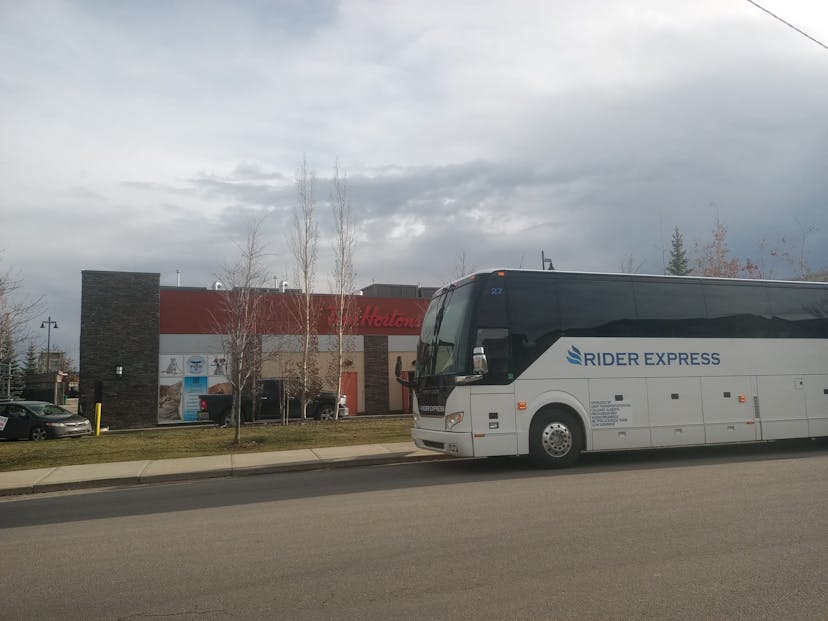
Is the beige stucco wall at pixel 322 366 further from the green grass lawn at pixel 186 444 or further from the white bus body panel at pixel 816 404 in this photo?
the white bus body panel at pixel 816 404

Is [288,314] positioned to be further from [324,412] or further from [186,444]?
[186,444]

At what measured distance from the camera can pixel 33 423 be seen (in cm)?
2244

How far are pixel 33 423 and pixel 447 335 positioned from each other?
54.5 ft

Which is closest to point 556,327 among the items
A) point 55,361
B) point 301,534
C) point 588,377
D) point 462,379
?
point 588,377

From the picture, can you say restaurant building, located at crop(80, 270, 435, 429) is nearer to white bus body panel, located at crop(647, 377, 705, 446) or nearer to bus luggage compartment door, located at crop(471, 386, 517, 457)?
white bus body panel, located at crop(647, 377, 705, 446)

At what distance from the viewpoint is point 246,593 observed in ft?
17.2

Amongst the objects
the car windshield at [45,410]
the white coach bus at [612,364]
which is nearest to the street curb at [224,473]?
the white coach bus at [612,364]

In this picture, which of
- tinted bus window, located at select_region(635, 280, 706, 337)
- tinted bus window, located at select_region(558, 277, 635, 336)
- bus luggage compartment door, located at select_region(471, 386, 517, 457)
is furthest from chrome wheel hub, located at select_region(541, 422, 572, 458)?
tinted bus window, located at select_region(635, 280, 706, 337)

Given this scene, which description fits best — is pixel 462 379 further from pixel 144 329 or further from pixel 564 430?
pixel 144 329

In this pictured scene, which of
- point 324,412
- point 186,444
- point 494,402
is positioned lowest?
point 186,444

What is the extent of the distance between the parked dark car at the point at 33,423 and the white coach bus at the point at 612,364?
14.9m

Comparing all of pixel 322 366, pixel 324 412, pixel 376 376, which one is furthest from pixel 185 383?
pixel 324 412

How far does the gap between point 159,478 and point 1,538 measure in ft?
15.3

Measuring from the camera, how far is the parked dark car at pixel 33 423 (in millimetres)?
22375
